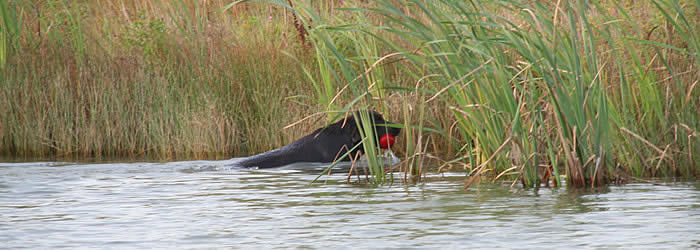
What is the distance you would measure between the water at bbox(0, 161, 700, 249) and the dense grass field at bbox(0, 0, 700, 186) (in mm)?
396

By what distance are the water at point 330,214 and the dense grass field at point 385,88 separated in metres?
0.40

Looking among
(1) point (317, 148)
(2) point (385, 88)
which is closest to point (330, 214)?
(2) point (385, 88)

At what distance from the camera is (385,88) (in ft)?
22.9

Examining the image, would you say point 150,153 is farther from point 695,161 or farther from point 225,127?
point 695,161

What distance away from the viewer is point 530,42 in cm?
654

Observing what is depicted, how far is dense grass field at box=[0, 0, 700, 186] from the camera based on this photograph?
269 inches

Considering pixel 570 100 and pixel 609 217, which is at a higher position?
pixel 570 100

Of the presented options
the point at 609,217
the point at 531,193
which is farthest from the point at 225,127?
the point at 609,217

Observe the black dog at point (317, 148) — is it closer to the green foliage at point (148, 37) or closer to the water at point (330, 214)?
the water at point (330, 214)

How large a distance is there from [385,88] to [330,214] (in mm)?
1210

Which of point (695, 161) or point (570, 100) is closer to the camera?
point (570, 100)

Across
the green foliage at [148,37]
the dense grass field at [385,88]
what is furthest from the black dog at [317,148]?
the green foliage at [148,37]

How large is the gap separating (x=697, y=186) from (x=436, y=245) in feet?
9.37

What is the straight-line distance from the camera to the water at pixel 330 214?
5102 millimetres
